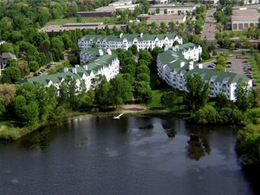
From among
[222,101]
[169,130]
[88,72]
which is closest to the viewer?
[169,130]

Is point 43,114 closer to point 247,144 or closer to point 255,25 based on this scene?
point 247,144

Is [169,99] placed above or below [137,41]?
below

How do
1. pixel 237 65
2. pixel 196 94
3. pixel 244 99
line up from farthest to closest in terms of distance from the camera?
1. pixel 237 65
2. pixel 196 94
3. pixel 244 99

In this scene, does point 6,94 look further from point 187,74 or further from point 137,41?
point 137,41

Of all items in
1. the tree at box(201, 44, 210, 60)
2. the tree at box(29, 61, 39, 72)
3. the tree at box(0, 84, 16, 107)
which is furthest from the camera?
the tree at box(201, 44, 210, 60)

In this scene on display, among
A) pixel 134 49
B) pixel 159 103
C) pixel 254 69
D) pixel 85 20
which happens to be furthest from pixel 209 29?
pixel 159 103

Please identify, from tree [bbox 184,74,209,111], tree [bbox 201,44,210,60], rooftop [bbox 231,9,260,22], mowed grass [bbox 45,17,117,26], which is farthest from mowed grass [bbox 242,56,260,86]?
mowed grass [bbox 45,17,117,26]

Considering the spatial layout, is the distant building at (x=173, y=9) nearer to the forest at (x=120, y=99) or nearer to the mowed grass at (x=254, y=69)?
the forest at (x=120, y=99)

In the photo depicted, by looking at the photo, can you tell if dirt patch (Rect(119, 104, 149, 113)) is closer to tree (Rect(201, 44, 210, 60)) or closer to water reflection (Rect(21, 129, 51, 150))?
water reflection (Rect(21, 129, 51, 150))
